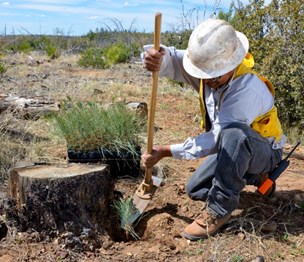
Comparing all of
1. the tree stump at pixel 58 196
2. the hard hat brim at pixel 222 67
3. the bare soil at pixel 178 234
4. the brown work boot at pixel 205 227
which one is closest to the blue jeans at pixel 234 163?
the brown work boot at pixel 205 227

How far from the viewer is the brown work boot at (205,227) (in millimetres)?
2777

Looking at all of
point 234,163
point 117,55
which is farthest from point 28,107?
point 117,55

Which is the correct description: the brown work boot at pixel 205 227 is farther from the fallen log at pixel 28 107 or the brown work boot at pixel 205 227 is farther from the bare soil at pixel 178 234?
the fallen log at pixel 28 107

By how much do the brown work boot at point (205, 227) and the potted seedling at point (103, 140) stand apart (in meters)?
0.95

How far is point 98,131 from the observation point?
3627mm

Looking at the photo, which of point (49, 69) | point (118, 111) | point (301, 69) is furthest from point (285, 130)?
point (49, 69)

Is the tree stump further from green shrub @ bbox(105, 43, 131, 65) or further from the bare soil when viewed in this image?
green shrub @ bbox(105, 43, 131, 65)

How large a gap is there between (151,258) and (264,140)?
3.20ft

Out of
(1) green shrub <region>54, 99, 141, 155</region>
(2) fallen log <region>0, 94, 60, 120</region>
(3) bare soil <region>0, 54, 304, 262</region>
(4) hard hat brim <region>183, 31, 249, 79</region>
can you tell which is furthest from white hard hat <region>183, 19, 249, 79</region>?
(2) fallen log <region>0, 94, 60, 120</region>

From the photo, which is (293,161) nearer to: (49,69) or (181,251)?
(181,251)

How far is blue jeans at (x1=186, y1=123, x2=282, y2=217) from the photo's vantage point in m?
2.65

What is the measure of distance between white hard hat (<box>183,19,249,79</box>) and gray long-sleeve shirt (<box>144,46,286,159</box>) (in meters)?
0.14

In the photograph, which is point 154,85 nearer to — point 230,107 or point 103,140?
point 230,107

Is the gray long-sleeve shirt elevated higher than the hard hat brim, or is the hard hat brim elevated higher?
the hard hat brim
